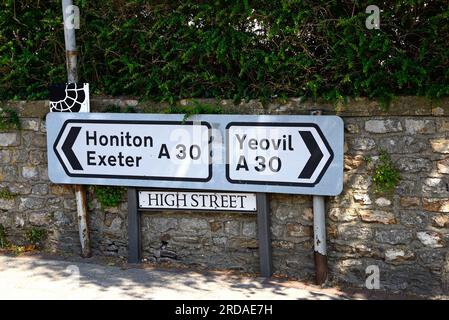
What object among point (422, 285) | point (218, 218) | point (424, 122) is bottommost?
point (422, 285)

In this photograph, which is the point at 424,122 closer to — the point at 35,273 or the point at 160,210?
the point at 160,210

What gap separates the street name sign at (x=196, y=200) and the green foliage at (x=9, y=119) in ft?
4.97

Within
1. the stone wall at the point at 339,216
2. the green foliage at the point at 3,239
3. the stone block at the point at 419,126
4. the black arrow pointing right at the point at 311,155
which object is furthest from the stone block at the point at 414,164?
the green foliage at the point at 3,239

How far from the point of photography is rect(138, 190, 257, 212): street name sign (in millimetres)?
5801

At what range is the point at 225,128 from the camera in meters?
5.71

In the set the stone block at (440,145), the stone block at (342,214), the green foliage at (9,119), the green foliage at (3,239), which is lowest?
the green foliage at (3,239)

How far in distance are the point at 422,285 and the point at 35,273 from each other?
3524 mm

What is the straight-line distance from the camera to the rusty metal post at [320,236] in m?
5.55

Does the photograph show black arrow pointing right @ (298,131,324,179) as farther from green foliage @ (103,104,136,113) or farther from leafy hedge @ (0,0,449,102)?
green foliage @ (103,104,136,113)

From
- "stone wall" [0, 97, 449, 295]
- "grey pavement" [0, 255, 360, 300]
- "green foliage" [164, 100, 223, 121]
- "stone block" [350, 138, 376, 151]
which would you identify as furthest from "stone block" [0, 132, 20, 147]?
"stone block" [350, 138, 376, 151]

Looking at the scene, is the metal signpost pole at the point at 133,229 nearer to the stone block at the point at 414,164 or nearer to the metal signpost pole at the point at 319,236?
the metal signpost pole at the point at 319,236

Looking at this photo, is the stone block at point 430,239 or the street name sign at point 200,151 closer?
the stone block at point 430,239

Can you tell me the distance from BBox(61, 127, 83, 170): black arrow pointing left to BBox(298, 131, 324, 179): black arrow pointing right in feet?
7.20

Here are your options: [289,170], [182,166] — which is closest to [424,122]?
[289,170]
